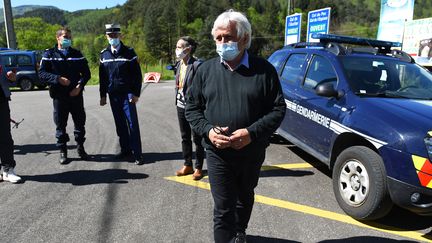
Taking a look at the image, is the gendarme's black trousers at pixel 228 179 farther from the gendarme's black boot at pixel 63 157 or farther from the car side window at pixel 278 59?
the car side window at pixel 278 59

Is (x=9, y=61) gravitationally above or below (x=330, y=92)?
below

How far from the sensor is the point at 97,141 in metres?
6.83

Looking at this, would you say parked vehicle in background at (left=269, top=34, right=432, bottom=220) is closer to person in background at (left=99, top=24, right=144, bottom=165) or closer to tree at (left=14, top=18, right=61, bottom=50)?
person in background at (left=99, top=24, right=144, bottom=165)

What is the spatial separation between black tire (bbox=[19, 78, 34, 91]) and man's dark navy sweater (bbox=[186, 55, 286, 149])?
17997 millimetres

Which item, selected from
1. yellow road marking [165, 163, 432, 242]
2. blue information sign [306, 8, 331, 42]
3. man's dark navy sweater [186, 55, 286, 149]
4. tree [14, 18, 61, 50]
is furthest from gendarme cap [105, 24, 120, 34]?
tree [14, 18, 61, 50]

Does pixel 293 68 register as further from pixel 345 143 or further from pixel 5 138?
pixel 5 138

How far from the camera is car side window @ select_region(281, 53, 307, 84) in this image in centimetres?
538

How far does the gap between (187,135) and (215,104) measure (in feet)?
7.46

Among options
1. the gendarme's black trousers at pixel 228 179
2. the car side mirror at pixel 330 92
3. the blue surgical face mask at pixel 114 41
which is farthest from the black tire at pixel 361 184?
the blue surgical face mask at pixel 114 41

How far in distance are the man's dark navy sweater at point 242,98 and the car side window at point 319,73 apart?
2.11 m

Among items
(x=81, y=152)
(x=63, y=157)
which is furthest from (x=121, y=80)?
(x=63, y=157)

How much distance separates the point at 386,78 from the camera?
14.7 feet

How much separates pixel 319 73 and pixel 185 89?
183cm

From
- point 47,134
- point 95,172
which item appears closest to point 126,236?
point 95,172
